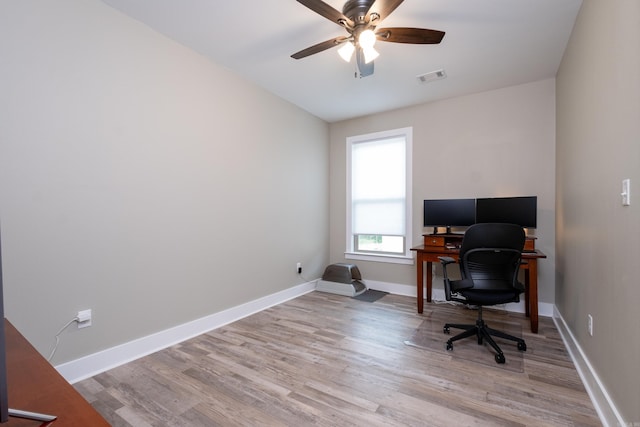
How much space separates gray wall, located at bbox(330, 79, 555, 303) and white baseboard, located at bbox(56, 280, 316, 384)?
6.36 ft

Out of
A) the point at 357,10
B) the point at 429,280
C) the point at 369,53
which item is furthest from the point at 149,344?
the point at 429,280

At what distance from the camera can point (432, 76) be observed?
Answer: 3.14 m

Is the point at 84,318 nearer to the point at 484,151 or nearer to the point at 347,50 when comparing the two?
the point at 347,50

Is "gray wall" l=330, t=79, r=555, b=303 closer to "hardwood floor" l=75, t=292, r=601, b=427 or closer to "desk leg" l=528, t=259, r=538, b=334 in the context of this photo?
"desk leg" l=528, t=259, r=538, b=334

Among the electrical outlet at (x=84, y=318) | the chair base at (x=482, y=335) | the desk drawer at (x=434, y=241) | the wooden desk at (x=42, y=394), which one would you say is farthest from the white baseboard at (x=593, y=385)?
the electrical outlet at (x=84, y=318)

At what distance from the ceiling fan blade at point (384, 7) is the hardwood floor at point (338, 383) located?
242 centimetres

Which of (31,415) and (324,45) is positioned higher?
(324,45)

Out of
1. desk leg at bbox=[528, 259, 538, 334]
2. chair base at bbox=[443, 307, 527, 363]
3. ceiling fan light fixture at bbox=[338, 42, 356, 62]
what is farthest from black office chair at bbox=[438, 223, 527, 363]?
ceiling fan light fixture at bbox=[338, 42, 356, 62]

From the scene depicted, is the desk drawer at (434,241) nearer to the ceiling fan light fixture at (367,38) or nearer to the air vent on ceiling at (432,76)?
the air vent on ceiling at (432,76)

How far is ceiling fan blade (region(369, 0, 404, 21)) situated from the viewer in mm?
1823

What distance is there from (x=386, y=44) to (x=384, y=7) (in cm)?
75

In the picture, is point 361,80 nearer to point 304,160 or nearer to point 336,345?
point 304,160

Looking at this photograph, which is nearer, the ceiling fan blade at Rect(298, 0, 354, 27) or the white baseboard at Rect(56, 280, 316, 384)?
the ceiling fan blade at Rect(298, 0, 354, 27)

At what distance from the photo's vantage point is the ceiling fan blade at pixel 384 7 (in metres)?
1.82
